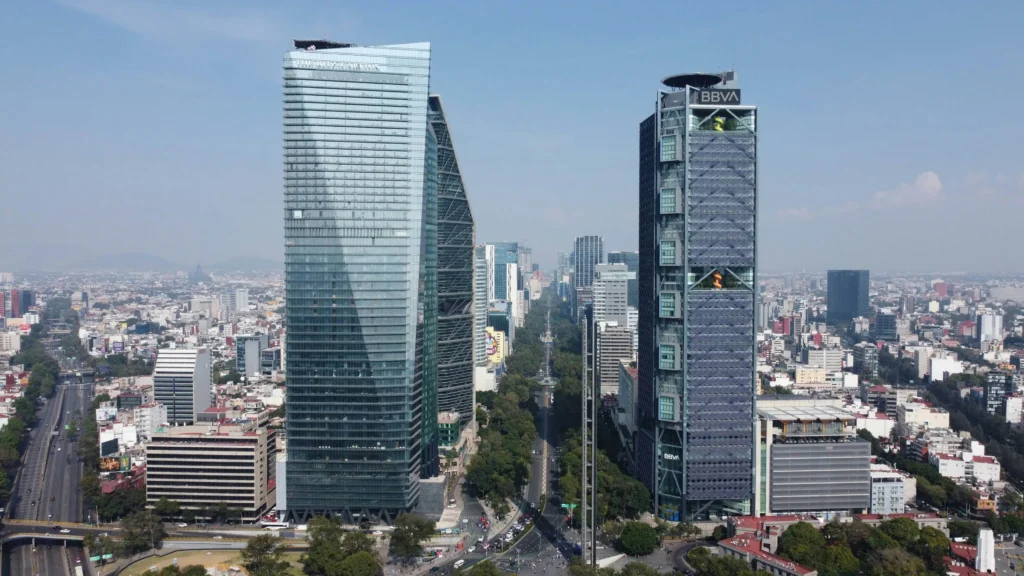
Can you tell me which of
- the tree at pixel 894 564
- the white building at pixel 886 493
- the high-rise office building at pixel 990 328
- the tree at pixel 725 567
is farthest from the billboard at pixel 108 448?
the high-rise office building at pixel 990 328

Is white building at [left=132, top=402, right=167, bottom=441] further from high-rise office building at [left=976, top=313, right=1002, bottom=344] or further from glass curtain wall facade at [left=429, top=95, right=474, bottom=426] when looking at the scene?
high-rise office building at [left=976, top=313, right=1002, bottom=344]

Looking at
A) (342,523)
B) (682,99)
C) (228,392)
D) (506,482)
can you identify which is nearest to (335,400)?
(342,523)

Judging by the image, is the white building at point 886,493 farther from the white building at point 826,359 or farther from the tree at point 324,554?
the white building at point 826,359

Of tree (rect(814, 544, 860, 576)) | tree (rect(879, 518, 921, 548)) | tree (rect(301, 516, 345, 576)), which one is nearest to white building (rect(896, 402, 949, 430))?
tree (rect(879, 518, 921, 548))

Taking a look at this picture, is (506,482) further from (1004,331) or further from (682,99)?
(1004,331)

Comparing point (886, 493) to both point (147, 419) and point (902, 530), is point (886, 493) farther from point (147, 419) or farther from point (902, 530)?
point (147, 419)
